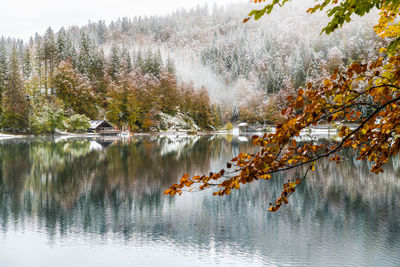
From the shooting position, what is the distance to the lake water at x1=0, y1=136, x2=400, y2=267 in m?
13.2

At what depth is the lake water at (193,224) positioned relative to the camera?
43.5 feet

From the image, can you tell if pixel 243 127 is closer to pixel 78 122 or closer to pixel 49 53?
pixel 78 122

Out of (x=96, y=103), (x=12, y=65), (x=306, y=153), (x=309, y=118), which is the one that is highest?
(x=12, y=65)

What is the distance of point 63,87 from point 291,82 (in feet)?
361

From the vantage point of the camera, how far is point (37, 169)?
32.6m

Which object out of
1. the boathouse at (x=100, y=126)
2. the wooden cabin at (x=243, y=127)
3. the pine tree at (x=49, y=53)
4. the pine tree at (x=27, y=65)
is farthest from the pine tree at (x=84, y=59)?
the wooden cabin at (x=243, y=127)

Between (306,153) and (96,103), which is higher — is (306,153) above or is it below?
below

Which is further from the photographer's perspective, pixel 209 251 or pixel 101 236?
pixel 101 236

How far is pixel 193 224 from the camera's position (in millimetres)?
16656

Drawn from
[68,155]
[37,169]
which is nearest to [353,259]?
[37,169]

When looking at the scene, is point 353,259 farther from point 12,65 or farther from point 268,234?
point 12,65

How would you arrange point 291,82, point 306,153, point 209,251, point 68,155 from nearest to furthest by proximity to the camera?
1. point 306,153
2. point 209,251
3. point 68,155
4. point 291,82

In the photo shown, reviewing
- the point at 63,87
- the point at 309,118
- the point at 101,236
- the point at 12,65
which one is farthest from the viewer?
the point at 63,87

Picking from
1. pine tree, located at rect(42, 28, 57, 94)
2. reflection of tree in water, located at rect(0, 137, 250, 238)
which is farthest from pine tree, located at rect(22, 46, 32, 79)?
reflection of tree in water, located at rect(0, 137, 250, 238)
